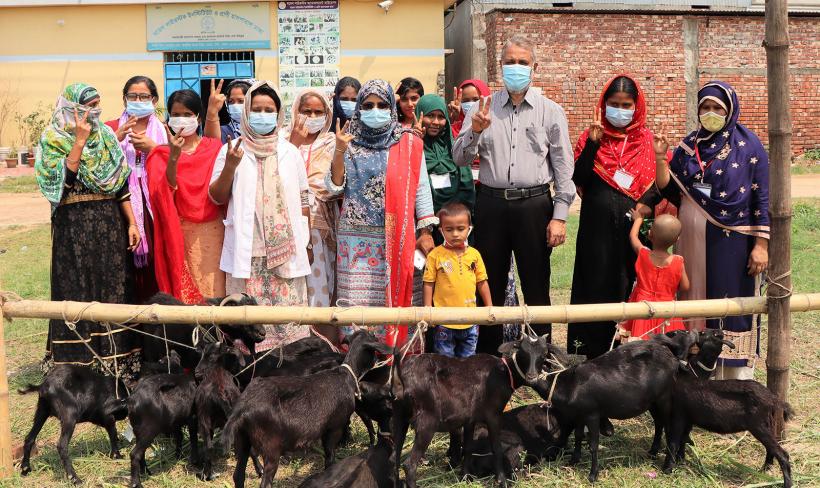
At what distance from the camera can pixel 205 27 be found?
19.4 meters

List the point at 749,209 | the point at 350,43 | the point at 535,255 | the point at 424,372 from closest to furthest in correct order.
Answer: the point at 424,372, the point at 749,209, the point at 535,255, the point at 350,43

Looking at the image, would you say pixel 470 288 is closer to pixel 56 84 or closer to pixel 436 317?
pixel 436 317

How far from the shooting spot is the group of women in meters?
5.12

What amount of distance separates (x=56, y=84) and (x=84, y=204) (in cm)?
1637

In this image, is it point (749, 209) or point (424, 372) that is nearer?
point (424, 372)

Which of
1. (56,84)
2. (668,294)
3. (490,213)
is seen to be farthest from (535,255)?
(56,84)

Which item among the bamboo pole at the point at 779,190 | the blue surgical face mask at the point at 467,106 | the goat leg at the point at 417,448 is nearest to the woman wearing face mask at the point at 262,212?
the blue surgical face mask at the point at 467,106

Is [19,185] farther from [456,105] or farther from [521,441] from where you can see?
[521,441]

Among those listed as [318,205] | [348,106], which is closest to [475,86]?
[348,106]

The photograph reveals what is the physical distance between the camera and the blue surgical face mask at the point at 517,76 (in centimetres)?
533

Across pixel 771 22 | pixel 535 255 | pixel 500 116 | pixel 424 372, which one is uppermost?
pixel 771 22

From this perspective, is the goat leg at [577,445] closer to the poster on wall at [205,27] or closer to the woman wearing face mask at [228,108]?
the woman wearing face mask at [228,108]

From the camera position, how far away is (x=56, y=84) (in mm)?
19984

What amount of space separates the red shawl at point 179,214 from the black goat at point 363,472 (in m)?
1.94
